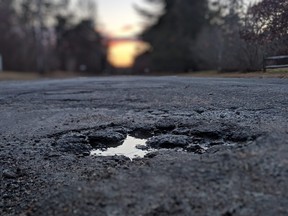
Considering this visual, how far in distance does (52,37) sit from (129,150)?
1919 inches

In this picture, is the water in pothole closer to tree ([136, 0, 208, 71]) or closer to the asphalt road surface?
the asphalt road surface

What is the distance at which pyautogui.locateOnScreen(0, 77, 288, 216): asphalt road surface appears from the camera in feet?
12.0

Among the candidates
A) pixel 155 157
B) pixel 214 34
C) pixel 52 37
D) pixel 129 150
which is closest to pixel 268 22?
pixel 129 150

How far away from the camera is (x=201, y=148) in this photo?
520 cm

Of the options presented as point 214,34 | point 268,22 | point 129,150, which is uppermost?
point 214,34

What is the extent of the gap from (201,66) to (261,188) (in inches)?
997

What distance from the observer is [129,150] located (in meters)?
5.61

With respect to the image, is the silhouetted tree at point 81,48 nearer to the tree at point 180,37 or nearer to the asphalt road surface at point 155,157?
the tree at point 180,37

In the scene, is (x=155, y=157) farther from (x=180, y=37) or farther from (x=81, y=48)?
(x=81, y=48)

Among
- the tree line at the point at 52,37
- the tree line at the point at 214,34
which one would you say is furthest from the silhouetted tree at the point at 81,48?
the tree line at the point at 214,34

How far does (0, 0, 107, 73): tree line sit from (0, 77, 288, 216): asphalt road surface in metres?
29.3

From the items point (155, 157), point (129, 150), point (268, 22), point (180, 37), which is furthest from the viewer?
point (180, 37)

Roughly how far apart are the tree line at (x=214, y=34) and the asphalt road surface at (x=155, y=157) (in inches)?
199

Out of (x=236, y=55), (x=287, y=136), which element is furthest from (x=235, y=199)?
(x=236, y=55)
